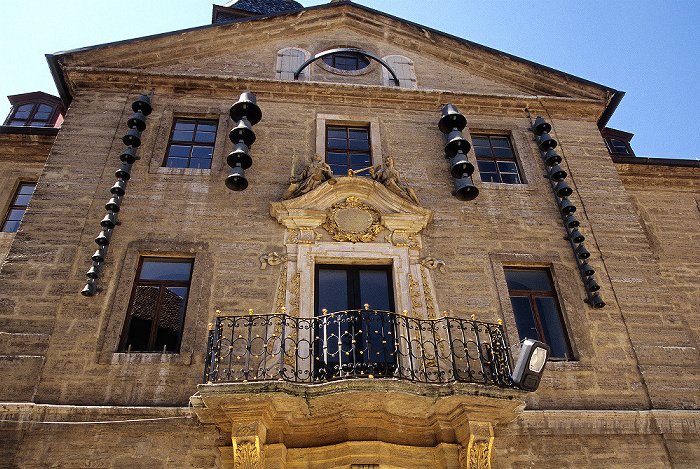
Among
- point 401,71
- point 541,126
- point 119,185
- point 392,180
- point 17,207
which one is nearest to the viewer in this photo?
point 119,185

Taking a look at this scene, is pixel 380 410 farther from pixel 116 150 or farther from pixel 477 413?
pixel 116 150

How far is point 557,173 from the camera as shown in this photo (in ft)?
34.5

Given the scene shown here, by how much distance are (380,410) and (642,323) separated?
15.0ft

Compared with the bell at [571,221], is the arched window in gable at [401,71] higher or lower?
higher

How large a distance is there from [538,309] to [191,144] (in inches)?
267

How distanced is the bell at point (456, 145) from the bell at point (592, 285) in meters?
3.12

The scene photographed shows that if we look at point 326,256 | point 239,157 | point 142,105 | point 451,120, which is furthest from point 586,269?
point 142,105

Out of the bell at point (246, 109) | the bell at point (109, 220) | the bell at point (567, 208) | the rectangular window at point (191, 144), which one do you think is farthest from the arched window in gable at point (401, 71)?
the bell at point (109, 220)

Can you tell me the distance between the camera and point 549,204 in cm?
1045

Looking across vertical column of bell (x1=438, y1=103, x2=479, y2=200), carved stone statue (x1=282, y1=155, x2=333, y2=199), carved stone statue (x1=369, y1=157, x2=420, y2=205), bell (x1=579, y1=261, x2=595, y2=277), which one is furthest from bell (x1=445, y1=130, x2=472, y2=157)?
bell (x1=579, y1=261, x2=595, y2=277)

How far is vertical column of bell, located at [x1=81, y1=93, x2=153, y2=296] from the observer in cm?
850

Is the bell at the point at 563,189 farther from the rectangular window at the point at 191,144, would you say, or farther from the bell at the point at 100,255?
the bell at the point at 100,255

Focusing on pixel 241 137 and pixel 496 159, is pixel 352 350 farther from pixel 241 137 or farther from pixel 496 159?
pixel 496 159

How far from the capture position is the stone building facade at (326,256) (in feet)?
23.8
